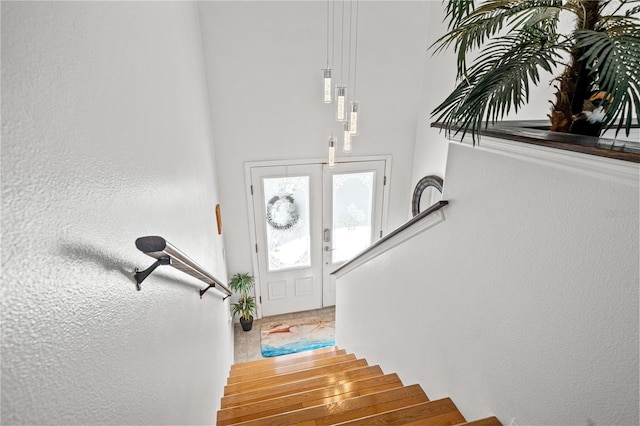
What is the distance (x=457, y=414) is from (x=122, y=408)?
1.34 m

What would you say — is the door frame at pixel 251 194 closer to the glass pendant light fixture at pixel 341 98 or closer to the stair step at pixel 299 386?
the glass pendant light fixture at pixel 341 98

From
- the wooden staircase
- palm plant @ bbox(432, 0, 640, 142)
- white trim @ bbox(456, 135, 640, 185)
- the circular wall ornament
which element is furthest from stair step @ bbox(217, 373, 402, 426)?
the circular wall ornament

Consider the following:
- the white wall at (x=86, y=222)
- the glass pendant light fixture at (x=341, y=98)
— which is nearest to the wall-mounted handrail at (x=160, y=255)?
the white wall at (x=86, y=222)

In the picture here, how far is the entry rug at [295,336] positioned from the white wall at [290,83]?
3.29 ft

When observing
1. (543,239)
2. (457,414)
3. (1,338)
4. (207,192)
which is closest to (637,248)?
(543,239)

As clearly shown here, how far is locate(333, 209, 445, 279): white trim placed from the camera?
1.59 m

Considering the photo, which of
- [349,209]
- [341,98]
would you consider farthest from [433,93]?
[349,209]

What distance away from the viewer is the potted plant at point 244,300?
4.35 meters

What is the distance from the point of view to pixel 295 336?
456 cm

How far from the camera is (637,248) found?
0.80m

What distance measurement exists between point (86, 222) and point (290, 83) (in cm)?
346

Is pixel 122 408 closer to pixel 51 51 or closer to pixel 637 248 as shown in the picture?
pixel 51 51

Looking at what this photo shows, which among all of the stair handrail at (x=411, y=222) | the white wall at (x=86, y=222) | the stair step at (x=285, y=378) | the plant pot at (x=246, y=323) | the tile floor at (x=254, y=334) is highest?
the white wall at (x=86, y=222)

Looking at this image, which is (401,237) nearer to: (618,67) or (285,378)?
(618,67)
